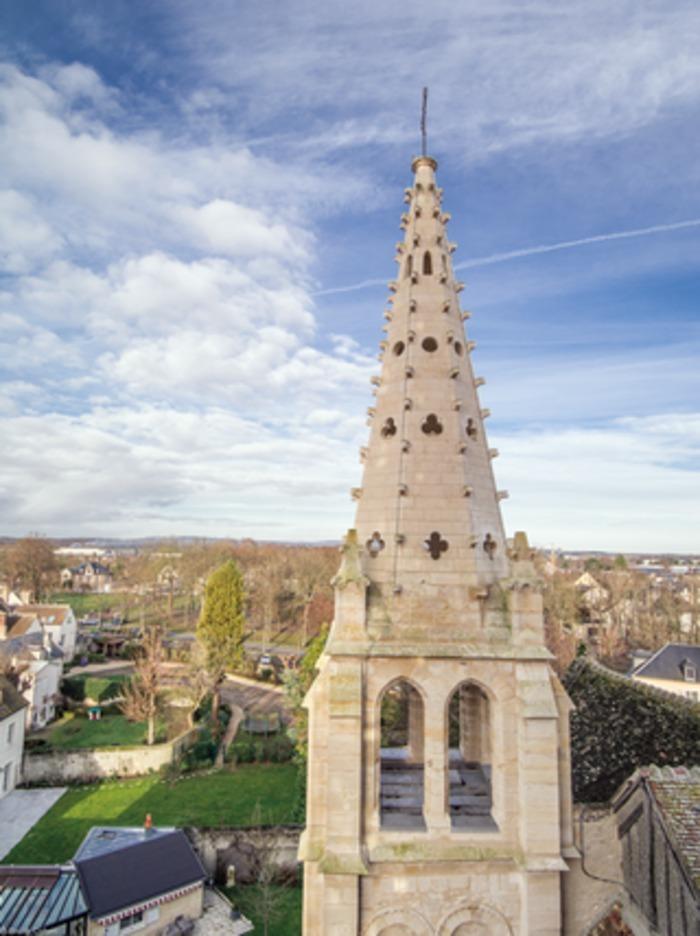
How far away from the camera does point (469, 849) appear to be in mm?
9609

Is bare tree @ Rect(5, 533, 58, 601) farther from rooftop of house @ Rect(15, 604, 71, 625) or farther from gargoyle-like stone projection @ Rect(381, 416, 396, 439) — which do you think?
gargoyle-like stone projection @ Rect(381, 416, 396, 439)

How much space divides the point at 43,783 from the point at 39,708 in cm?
1112

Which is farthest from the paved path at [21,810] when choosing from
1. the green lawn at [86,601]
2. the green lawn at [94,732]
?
the green lawn at [86,601]

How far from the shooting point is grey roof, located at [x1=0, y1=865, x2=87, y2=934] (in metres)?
18.8

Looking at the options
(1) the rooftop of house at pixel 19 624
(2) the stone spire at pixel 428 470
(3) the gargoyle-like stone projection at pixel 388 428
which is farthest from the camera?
(1) the rooftop of house at pixel 19 624

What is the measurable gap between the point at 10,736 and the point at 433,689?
3347 cm

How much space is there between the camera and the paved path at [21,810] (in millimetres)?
28281

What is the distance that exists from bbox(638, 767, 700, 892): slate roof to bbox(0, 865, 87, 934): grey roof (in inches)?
741

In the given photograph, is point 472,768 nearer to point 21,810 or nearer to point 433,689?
point 433,689

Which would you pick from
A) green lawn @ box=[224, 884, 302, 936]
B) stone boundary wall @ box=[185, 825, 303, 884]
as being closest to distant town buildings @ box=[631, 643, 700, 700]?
stone boundary wall @ box=[185, 825, 303, 884]

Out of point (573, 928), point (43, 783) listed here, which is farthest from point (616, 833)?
point (43, 783)

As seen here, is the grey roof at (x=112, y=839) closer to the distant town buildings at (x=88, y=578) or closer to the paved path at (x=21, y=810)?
the paved path at (x=21, y=810)

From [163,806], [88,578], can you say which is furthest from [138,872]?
[88,578]

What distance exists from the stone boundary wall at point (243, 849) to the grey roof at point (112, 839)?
197 centimetres
